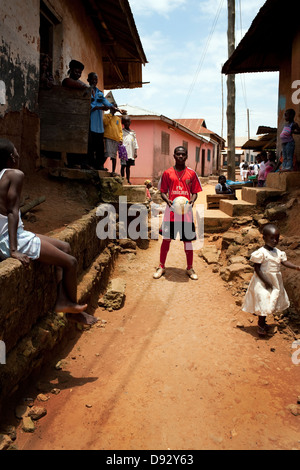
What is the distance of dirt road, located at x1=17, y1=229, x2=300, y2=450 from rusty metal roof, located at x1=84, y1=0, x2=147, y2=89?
575 centimetres

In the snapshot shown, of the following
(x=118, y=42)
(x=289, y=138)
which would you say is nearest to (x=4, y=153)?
(x=289, y=138)

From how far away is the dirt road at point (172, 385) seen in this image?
2299mm

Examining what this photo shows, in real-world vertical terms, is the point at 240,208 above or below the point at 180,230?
above

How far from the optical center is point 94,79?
20.6 ft

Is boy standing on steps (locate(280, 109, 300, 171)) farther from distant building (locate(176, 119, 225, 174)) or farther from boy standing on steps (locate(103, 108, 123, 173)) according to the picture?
distant building (locate(176, 119, 225, 174))

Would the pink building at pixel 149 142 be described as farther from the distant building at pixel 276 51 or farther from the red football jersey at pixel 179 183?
the red football jersey at pixel 179 183

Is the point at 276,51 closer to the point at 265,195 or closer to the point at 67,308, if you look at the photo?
the point at 265,195

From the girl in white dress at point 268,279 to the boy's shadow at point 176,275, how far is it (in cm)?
170

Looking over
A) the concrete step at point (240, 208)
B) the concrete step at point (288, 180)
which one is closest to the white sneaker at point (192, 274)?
the concrete step at point (240, 208)

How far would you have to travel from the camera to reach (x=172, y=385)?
2.90 meters

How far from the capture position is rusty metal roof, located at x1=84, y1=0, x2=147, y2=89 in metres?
7.24

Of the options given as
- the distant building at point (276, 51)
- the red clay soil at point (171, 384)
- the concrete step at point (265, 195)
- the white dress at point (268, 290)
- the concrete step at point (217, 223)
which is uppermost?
the distant building at point (276, 51)

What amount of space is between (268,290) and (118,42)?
26.2 ft

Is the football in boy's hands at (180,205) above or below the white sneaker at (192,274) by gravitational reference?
above
